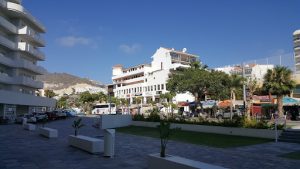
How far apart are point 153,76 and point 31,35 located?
159 feet

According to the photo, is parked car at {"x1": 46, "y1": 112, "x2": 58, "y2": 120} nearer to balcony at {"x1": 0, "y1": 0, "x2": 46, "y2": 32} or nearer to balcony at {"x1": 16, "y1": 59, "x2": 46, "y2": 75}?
balcony at {"x1": 16, "y1": 59, "x2": 46, "y2": 75}

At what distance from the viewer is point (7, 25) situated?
52.4 metres

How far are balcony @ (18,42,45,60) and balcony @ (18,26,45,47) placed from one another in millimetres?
1619

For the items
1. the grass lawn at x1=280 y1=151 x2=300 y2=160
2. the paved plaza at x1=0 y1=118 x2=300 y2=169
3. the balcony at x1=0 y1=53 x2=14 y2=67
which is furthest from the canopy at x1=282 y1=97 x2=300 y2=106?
the balcony at x1=0 y1=53 x2=14 y2=67

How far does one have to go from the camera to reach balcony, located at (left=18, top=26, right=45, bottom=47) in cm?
5714

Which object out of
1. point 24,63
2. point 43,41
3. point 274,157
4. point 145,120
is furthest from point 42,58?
point 274,157

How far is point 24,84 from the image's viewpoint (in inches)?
2224

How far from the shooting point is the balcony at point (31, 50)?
57009 mm

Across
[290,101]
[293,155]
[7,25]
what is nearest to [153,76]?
[7,25]

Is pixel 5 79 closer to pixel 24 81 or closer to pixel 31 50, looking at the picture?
pixel 24 81

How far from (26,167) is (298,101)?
43.3 meters

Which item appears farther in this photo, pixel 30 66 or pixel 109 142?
pixel 30 66

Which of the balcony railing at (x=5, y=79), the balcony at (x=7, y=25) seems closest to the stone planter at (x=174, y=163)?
the balcony railing at (x=5, y=79)

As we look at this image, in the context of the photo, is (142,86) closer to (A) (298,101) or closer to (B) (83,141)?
(A) (298,101)
